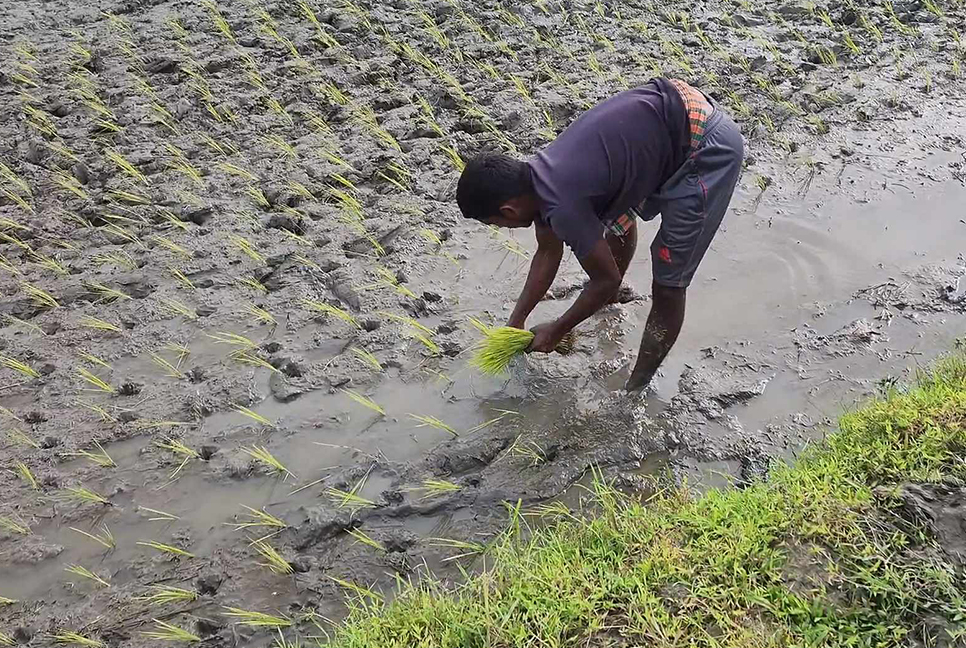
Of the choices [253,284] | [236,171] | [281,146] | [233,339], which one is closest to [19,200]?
[236,171]

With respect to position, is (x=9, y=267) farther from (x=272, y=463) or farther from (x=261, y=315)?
(x=272, y=463)

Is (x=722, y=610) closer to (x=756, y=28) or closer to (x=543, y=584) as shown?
(x=543, y=584)

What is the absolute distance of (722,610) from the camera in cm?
178

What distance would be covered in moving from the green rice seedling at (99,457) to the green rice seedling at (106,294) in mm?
830

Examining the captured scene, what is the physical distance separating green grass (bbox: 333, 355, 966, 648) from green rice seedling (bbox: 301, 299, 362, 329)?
3.98 ft

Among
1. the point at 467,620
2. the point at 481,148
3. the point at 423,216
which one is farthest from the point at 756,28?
the point at 467,620

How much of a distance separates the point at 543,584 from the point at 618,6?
4.71 metres

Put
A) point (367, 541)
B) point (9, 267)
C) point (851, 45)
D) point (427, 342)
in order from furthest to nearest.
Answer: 1. point (851, 45)
2. point (9, 267)
3. point (427, 342)
4. point (367, 541)

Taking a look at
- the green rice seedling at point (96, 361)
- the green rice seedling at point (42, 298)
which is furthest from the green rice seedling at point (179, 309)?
the green rice seedling at point (42, 298)

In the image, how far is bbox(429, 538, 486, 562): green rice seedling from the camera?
2.24 meters

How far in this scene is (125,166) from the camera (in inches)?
151

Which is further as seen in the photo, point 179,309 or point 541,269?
point 179,309

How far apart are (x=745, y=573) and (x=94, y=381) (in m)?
2.37

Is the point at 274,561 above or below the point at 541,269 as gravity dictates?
below
